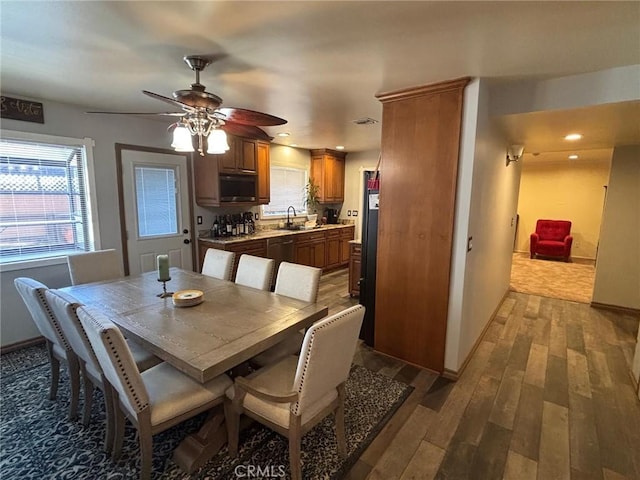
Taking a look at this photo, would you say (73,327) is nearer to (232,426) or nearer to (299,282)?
(232,426)

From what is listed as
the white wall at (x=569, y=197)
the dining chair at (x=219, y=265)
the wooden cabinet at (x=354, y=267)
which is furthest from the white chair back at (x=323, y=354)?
the white wall at (x=569, y=197)

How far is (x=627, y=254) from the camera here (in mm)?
4121

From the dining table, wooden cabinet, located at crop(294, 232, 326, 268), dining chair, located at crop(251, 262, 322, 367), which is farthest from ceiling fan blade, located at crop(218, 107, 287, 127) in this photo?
wooden cabinet, located at crop(294, 232, 326, 268)

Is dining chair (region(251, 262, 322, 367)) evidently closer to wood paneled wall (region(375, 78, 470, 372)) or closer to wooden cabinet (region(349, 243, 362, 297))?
wood paneled wall (region(375, 78, 470, 372))

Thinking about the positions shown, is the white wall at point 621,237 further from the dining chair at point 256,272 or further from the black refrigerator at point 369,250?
the dining chair at point 256,272

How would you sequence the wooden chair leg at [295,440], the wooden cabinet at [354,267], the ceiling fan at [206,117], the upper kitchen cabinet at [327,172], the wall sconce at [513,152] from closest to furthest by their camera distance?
1. the wooden chair leg at [295,440]
2. the ceiling fan at [206,117]
3. the wall sconce at [513,152]
4. the wooden cabinet at [354,267]
5. the upper kitchen cabinet at [327,172]

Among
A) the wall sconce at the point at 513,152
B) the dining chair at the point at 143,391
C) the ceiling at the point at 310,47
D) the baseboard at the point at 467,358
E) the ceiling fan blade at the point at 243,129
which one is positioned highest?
the ceiling at the point at 310,47

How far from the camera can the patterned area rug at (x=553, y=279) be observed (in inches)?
193

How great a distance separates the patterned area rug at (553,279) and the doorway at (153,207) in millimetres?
5117

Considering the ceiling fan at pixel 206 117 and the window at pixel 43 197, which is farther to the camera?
the window at pixel 43 197

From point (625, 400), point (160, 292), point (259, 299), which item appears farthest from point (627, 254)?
point (160, 292)

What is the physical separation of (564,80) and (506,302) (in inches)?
122

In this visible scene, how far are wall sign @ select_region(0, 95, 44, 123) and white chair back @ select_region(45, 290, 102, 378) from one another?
205cm

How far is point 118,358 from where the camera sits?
1.45 metres
